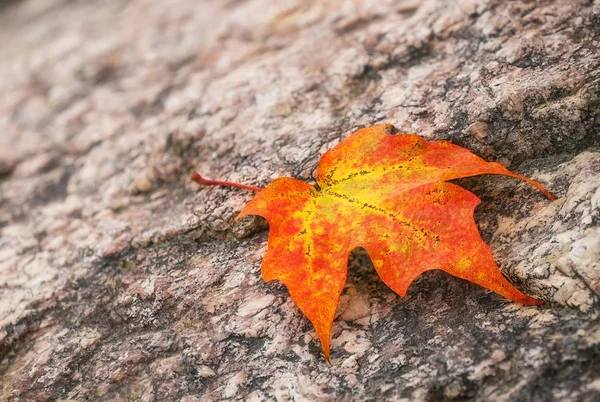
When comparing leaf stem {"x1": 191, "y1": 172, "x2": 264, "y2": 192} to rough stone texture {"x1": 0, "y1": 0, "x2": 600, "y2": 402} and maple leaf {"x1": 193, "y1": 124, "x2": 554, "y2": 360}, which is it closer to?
rough stone texture {"x1": 0, "y1": 0, "x2": 600, "y2": 402}

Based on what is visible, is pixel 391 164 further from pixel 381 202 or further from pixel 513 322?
pixel 513 322

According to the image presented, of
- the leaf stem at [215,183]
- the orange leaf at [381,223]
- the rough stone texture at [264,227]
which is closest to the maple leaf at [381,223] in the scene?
the orange leaf at [381,223]

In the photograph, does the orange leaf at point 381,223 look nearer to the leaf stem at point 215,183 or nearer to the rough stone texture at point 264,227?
the rough stone texture at point 264,227

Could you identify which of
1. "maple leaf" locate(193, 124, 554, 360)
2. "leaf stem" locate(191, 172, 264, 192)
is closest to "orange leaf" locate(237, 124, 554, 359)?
"maple leaf" locate(193, 124, 554, 360)

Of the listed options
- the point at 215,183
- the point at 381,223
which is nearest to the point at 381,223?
the point at 381,223

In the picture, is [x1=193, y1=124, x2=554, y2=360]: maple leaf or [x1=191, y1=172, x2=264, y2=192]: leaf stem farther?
[x1=191, y1=172, x2=264, y2=192]: leaf stem

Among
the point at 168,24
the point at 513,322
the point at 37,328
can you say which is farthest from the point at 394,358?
the point at 168,24

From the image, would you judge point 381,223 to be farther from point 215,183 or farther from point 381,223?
point 215,183
